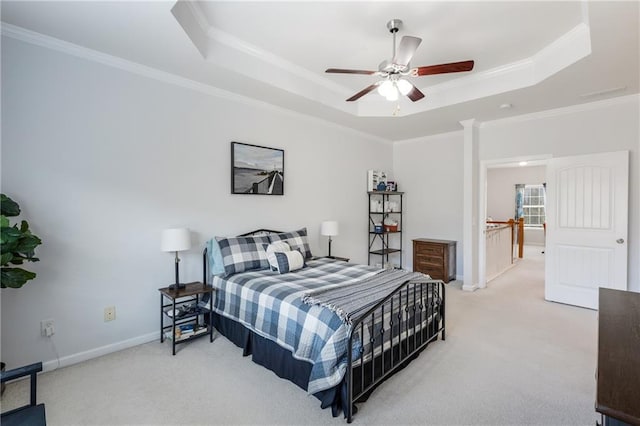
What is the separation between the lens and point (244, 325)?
282 centimetres

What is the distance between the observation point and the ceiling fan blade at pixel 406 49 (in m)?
2.12

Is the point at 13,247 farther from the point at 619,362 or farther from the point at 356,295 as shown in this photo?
the point at 619,362

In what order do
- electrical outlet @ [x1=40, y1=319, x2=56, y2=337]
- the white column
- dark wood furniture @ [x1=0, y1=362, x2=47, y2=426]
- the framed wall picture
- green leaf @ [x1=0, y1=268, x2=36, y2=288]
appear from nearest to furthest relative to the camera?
dark wood furniture @ [x1=0, y1=362, x2=47, y2=426] → green leaf @ [x1=0, y1=268, x2=36, y2=288] → electrical outlet @ [x1=40, y1=319, x2=56, y2=337] → the framed wall picture → the white column

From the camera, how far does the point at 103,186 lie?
281 cm

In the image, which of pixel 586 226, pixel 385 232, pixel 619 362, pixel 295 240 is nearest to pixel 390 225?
pixel 385 232

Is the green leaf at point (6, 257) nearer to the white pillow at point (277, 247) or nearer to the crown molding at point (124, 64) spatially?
the crown molding at point (124, 64)

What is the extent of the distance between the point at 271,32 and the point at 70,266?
270 centimetres

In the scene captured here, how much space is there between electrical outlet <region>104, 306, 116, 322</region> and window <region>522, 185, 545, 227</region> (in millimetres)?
10981

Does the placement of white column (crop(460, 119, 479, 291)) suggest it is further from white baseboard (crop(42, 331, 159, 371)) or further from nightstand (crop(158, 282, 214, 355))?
white baseboard (crop(42, 331, 159, 371))

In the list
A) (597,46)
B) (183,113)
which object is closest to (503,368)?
(597,46)

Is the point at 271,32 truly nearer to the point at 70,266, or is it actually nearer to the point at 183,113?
the point at 183,113

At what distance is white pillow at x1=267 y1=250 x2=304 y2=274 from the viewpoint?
3279 millimetres

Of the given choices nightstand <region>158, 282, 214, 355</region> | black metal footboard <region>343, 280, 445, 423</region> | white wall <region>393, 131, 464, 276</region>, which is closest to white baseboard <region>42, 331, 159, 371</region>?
nightstand <region>158, 282, 214, 355</region>

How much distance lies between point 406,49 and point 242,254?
96.0 inches
